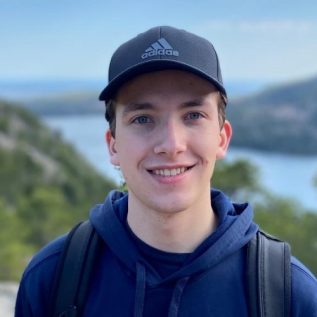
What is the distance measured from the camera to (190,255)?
183 cm

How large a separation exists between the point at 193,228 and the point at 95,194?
34.7m

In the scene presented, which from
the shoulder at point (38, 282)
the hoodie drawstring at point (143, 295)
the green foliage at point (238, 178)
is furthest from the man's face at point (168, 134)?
the green foliage at point (238, 178)

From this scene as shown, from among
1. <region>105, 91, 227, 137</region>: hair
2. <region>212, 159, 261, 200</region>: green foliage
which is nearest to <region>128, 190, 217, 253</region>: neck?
<region>105, 91, 227, 137</region>: hair

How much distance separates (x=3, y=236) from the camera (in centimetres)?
2005

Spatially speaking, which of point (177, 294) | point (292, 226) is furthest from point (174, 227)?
point (292, 226)

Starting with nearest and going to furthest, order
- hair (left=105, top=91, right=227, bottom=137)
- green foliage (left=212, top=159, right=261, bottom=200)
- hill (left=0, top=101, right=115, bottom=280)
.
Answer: hair (left=105, top=91, right=227, bottom=137)
green foliage (left=212, top=159, right=261, bottom=200)
hill (left=0, top=101, right=115, bottom=280)

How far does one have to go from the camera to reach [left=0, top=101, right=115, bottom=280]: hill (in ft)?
69.2

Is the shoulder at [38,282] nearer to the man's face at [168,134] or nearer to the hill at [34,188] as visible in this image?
the man's face at [168,134]

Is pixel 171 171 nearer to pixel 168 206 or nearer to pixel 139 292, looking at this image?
pixel 168 206

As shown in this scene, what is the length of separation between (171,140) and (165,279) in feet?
1.33

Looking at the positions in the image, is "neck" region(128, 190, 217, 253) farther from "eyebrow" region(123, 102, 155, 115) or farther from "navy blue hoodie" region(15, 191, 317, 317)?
"eyebrow" region(123, 102, 155, 115)

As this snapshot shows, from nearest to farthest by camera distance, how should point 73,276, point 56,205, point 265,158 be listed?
point 73,276
point 56,205
point 265,158

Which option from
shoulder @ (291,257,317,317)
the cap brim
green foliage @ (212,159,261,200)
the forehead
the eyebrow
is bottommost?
shoulder @ (291,257,317,317)

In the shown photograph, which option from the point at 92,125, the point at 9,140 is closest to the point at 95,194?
the point at 9,140
